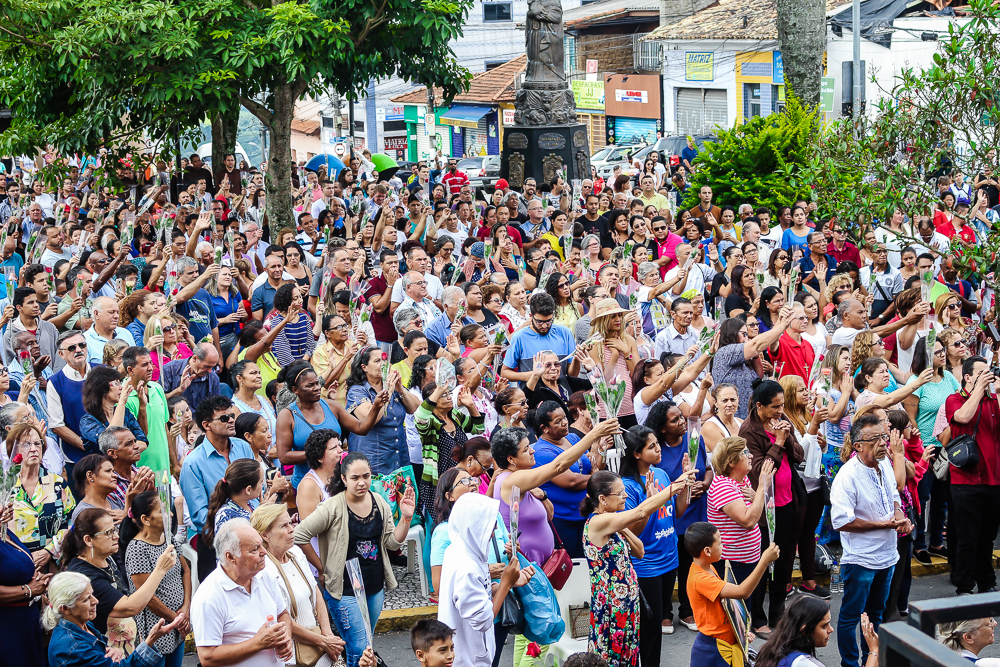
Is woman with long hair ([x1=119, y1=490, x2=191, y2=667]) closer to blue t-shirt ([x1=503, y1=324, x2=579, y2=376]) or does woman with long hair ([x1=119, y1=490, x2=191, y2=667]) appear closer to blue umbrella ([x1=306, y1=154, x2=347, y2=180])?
blue t-shirt ([x1=503, y1=324, x2=579, y2=376])

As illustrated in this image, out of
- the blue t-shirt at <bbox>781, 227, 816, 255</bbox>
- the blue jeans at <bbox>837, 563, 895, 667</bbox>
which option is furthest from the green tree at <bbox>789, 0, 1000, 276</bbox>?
the blue t-shirt at <bbox>781, 227, 816, 255</bbox>

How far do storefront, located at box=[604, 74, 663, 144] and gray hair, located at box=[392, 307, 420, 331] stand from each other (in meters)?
34.4

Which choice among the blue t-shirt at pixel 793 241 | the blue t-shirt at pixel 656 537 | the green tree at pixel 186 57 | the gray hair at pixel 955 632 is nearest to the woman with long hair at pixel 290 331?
the blue t-shirt at pixel 656 537

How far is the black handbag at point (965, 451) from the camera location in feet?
23.8

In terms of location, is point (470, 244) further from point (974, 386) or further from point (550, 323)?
point (974, 386)

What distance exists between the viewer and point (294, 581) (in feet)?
17.1

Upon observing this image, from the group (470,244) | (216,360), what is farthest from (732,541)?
(470,244)

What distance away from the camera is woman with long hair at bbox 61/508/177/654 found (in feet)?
16.9

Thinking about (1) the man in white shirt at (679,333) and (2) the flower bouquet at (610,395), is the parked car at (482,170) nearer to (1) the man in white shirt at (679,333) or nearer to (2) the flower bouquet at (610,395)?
(1) the man in white shirt at (679,333)

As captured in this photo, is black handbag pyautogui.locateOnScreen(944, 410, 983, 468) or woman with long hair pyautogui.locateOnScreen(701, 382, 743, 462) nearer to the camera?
woman with long hair pyautogui.locateOnScreen(701, 382, 743, 462)

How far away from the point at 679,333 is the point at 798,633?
430 cm

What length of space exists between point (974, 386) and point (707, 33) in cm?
3336

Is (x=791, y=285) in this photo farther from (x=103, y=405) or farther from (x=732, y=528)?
(x=103, y=405)

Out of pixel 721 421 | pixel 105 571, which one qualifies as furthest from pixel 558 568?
pixel 105 571
